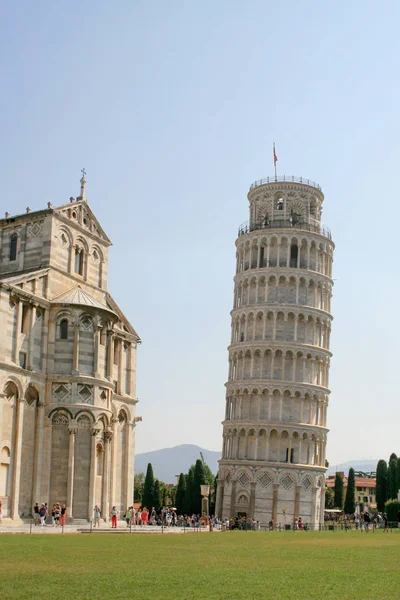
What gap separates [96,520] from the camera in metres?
46.5

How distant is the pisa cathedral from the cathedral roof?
0.21 feet

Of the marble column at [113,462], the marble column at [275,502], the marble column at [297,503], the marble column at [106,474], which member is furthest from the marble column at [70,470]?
the marble column at [297,503]

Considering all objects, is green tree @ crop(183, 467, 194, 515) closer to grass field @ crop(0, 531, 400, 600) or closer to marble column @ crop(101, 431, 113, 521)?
marble column @ crop(101, 431, 113, 521)

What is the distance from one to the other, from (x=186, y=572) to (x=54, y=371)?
28.4 m

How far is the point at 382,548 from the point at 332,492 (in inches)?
4260

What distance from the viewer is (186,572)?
68.9 ft

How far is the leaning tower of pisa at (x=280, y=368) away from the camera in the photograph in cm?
8475

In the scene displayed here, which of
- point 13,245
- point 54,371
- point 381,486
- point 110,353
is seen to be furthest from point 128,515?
point 381,486

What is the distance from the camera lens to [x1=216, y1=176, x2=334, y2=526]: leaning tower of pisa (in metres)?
84.8

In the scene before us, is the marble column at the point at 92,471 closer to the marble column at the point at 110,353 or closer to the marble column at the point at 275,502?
the marble column at the point at 110,353

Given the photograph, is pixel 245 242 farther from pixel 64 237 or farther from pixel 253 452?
pixel 64 237

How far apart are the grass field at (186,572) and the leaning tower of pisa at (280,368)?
54988 mm

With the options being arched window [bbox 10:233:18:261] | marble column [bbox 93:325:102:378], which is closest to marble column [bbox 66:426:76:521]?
marble column [bbox 93:325:102:378]

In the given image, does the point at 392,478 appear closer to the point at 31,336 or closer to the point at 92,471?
the point at 92,471
